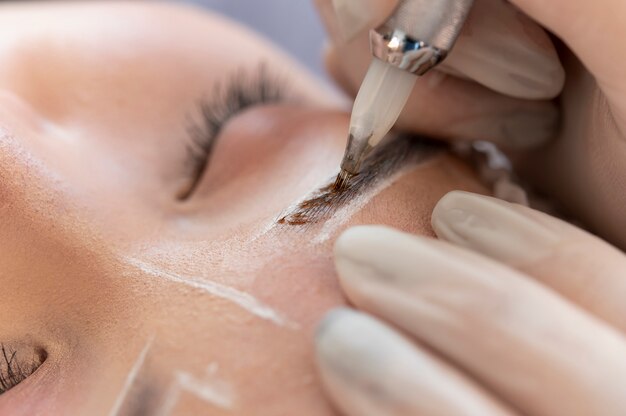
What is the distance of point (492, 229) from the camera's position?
512 mm

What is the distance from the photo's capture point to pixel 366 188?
1.90 feet

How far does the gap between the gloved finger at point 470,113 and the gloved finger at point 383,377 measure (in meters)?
0.31

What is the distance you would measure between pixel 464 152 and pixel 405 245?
32 centimetres

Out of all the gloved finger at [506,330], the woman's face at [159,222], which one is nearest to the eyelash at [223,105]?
the woman's face at [159,222]

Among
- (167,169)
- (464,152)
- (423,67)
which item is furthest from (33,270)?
(464,152)

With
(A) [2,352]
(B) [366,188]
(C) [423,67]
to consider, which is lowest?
(A) [2,352]

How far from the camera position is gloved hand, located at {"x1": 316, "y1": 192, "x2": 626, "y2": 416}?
1.40ft

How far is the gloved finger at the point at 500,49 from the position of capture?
58cm

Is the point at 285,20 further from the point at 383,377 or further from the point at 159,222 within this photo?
the point at 383,377

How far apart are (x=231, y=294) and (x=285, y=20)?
1025 mm

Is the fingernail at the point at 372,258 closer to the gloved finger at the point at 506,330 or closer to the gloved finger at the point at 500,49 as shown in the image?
the gloved finger at the point at 506,330

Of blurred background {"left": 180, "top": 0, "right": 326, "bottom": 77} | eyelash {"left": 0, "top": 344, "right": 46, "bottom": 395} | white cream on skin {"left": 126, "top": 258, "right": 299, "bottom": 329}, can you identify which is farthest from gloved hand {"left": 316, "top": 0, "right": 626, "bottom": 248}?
blurred background {"left": 180, "top": 0, "right": 326, "bottom": 77}

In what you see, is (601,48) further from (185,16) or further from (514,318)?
(185,16)

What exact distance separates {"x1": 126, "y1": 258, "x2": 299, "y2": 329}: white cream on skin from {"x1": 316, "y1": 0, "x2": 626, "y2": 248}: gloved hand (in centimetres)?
25
